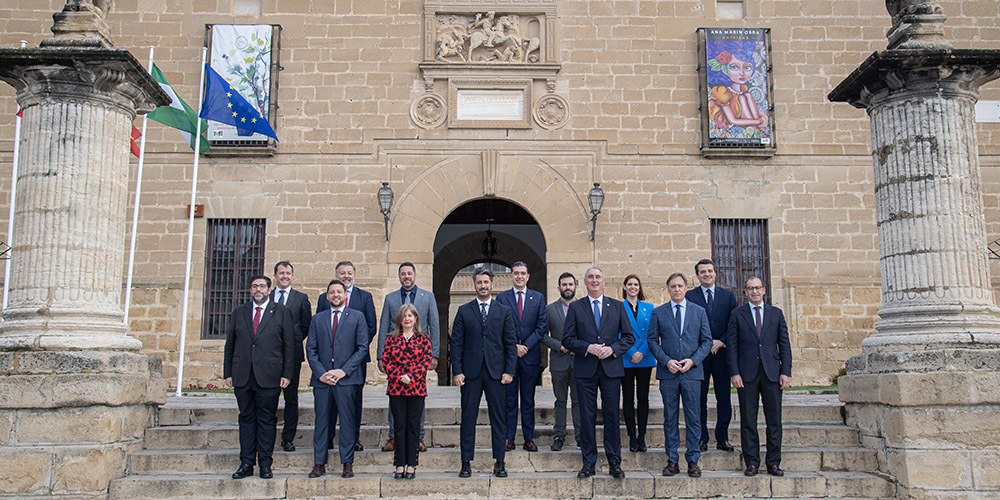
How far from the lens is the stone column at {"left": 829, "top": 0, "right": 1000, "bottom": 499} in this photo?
623 centimetres

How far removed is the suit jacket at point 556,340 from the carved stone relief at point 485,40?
6314 mm

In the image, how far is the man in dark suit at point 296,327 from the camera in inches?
274

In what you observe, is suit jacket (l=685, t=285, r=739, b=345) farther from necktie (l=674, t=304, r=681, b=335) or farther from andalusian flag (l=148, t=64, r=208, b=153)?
andalusian flag (l=148, t=64, r=208, b=153)

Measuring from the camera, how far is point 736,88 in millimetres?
12594

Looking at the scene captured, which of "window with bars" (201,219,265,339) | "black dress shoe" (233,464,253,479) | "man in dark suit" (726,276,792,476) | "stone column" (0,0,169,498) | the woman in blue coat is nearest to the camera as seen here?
"stone column" (0,0,169,498)

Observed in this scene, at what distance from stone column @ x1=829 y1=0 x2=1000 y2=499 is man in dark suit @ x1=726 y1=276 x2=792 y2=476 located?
86 cm

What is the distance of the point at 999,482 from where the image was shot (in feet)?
20.3

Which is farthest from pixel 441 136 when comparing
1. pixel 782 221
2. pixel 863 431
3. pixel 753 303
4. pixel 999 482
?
pixel 999 482

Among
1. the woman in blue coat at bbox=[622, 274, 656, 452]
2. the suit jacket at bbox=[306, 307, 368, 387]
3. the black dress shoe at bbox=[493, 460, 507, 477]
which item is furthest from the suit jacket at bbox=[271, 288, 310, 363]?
the woman in blue coat at bbox=[622, 274, 656, 452]

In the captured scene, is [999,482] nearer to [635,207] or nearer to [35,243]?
[635,207]

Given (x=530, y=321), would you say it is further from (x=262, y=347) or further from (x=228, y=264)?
(x=228, y=264)

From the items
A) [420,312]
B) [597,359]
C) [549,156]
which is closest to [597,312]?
[597,359]

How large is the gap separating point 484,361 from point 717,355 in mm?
2168

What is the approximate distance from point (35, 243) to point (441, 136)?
6.84m
